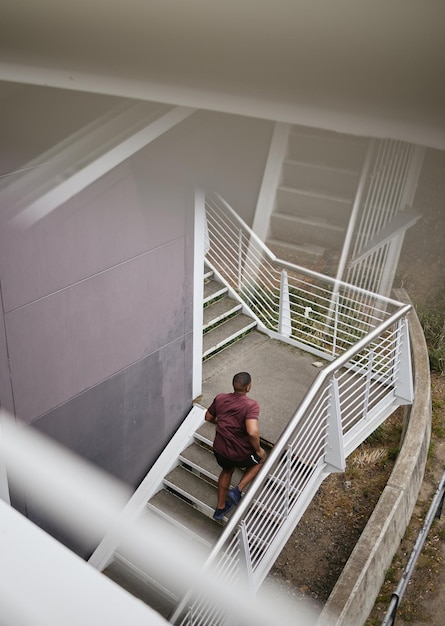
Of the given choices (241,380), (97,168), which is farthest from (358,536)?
(97,168)

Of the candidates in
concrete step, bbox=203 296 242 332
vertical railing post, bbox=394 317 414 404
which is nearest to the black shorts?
vertical railing post, bbox=394 317 414 404

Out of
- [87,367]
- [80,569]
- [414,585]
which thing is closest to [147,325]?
[87,367]

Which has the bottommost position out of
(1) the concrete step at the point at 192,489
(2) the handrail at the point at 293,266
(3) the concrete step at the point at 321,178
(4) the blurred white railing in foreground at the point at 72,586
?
(1) the concrete step at the point at 192,489

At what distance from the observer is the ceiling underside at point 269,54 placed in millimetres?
255

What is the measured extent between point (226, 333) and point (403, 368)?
4.81 feet

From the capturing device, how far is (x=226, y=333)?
16.6ft

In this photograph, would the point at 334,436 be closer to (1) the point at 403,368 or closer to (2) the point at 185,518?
(1) the point at 403,368

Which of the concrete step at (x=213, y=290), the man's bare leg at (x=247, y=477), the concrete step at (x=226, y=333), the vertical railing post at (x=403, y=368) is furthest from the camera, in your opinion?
the concrete step at (x=213, y=290)

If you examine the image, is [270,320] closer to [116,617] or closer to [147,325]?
[147,325]

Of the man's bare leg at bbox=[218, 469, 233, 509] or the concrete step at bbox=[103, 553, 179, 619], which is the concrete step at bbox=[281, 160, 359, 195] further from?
the concrete step at bbox=[103, 553, 179, 619]

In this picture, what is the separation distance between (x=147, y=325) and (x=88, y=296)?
22.1 inches

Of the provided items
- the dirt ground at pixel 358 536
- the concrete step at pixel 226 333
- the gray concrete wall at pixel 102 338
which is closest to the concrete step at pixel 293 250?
the gray concrete wall at pixel 102 338

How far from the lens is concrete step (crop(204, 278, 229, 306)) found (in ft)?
16.8

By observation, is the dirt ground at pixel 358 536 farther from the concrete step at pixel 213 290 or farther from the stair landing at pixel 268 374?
the concrete step at pixel 213 290
